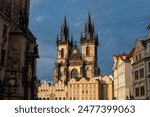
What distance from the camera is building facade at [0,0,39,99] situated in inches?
930

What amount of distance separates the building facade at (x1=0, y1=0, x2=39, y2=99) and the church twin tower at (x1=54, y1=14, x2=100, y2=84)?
79.2 meters

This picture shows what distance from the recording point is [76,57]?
4685 inches

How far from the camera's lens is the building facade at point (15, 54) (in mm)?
23609

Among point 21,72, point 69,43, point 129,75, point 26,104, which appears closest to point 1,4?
point 21,72

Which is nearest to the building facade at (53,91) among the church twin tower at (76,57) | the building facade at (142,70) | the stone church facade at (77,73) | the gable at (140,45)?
the stone church facade at (77,73)

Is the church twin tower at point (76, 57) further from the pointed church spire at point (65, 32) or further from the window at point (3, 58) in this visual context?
the window at point (3, 58)

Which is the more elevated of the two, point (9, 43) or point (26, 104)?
point (9, 43)

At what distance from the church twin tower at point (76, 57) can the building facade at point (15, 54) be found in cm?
7915

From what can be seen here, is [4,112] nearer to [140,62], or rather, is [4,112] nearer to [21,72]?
[21,72]

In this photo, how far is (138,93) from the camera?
3994 centimetres

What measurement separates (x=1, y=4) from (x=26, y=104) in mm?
22007

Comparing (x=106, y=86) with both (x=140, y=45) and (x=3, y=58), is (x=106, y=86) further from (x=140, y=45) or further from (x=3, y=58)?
(x=3, y=58)

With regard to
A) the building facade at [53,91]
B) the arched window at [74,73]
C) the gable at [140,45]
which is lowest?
the building facade at [53,91]

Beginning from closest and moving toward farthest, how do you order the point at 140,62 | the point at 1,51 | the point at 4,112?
the point at 4,112
the point at 1,51
the point at 140,62
